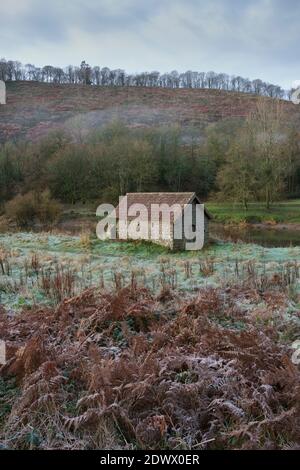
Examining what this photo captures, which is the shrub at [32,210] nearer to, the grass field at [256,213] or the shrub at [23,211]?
the shrub at [23,211]

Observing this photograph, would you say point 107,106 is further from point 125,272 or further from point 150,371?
point 150,371

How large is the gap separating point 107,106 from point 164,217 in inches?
3940

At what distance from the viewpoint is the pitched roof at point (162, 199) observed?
22.5 meters

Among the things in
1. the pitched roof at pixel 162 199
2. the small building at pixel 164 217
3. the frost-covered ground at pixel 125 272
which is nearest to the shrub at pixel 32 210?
the pitched roof at pixel 162 199

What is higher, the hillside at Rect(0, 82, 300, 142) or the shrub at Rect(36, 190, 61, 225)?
the hillside at Rect(0, 82, 300, 142)

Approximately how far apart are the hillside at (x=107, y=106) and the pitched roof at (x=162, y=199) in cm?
6333

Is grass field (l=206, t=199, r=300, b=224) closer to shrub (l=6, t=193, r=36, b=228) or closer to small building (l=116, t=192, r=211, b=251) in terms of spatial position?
small building (l=116, t=192, r=211, b=251)

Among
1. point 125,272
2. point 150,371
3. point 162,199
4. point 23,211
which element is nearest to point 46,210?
point 23,211

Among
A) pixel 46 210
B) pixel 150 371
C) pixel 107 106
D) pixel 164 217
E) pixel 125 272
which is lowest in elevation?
pixel 125 272

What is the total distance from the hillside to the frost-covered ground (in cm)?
7084

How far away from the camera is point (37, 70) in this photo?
144 meters

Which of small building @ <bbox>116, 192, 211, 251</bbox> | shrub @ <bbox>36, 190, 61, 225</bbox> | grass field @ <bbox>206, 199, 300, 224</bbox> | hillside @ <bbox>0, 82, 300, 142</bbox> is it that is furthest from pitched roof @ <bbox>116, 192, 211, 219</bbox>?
hillside @ <bbox>0, 82, 300, 142</bbox>

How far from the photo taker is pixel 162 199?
2356 centimetres

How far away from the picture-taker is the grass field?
37.8 meters
